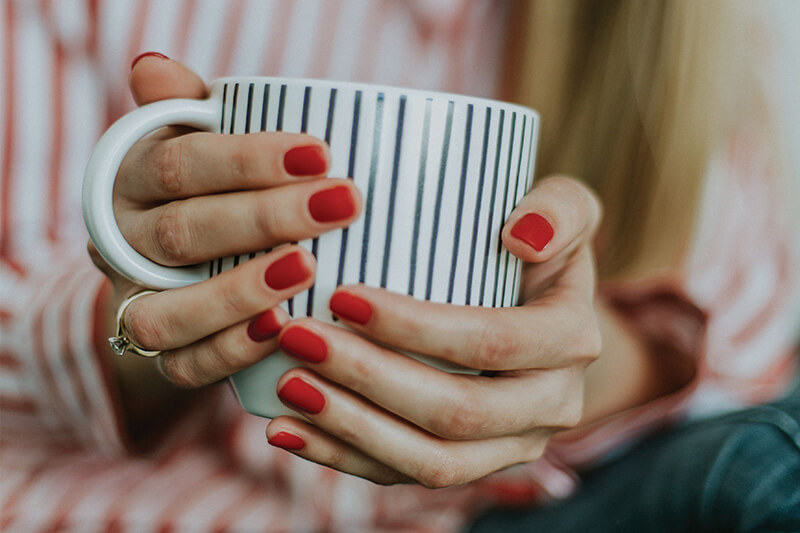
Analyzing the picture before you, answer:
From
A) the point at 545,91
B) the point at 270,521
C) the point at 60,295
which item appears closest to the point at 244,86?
the point at 60,295

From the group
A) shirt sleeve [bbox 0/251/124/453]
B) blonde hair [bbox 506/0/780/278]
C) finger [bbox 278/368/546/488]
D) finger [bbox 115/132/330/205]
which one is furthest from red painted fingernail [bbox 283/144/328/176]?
blonde hair [bbox 506/0/780/278]

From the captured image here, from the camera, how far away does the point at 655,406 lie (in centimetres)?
82

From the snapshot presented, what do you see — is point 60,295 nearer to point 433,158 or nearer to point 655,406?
point 433,158

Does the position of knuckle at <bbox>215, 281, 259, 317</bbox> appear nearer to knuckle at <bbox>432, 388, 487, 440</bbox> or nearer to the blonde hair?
knuckle at <bbox>432, 388, 487, 440</bbox>

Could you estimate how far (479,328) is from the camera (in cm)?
39

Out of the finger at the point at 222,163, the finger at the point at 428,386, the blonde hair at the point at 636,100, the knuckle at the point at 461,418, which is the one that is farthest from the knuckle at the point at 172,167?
the blonde hair at the point at 636,100

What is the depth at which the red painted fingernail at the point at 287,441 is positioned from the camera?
42 cm

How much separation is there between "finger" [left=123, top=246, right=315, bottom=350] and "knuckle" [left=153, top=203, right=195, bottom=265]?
0.07ft

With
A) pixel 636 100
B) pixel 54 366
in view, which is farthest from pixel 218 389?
pixel 636 100

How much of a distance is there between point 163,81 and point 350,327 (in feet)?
0.69

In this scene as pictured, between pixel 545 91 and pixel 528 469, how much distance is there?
0.59 meters

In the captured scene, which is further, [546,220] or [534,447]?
[534,447]

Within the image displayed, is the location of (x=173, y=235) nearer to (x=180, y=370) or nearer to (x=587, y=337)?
(x=180, y=370)

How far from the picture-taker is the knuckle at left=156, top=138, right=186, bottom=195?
0.39 metres
